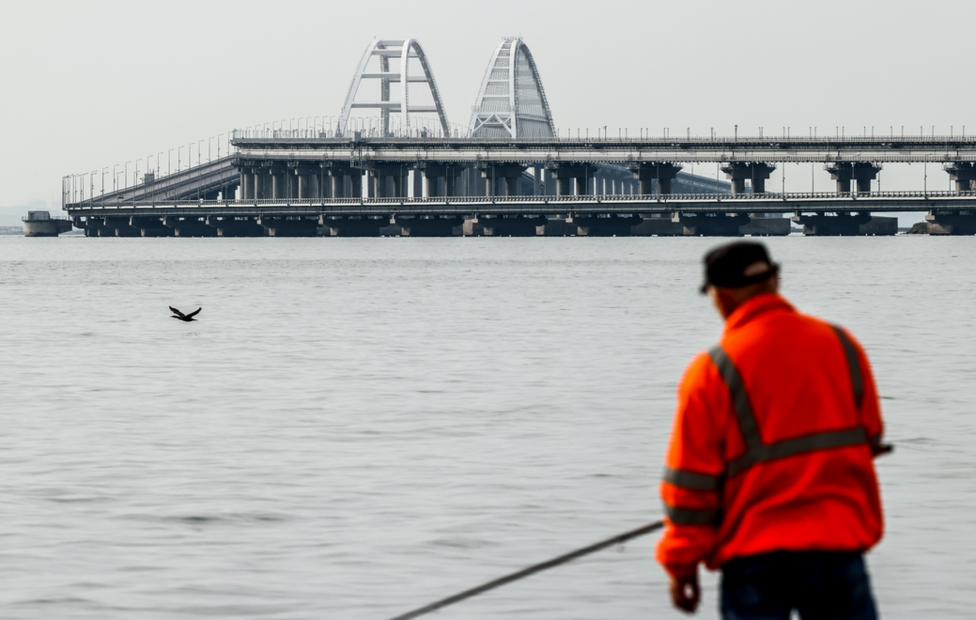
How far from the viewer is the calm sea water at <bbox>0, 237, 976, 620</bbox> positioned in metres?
12.5

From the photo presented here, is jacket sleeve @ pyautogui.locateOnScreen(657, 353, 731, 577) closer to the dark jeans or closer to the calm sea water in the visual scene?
the dark jeans

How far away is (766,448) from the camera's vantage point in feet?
21.1

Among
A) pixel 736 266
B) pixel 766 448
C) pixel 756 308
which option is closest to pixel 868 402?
pixel 766 448

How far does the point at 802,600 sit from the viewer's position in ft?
21.5

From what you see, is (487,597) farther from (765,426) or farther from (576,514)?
(765,426)

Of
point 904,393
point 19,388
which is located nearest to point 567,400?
point 904,393

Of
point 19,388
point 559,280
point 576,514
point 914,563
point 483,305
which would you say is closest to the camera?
point 914,563

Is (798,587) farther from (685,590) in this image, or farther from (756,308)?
(756,308)

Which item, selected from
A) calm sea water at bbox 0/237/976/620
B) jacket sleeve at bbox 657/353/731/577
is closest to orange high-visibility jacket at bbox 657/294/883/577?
jacket sleeve at bbox 657/353/731/577

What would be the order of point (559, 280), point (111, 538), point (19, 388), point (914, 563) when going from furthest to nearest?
point (559, 280) < point (19, 388) < point (111, 538) < point (914, 563)

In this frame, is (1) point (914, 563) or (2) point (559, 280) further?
(2) point (559, 280)

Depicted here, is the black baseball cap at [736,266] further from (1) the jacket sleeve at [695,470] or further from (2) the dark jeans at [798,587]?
(2) the dark jeans at [798,587]

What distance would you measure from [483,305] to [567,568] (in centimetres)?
4881

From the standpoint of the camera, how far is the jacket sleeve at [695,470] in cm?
630
